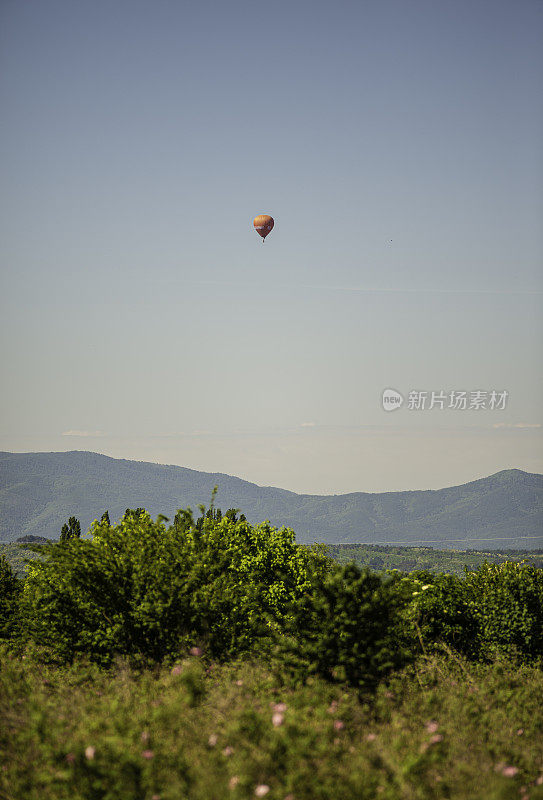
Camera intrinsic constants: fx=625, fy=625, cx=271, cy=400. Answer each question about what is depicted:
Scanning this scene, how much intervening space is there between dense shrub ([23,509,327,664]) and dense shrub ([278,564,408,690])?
0.73 metres

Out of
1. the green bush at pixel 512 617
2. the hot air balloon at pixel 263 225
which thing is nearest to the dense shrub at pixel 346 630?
the green bush at pixel 512 617

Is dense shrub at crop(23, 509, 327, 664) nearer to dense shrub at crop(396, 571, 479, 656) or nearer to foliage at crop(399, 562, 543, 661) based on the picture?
foliage at crop(399, 562, 543, 661)

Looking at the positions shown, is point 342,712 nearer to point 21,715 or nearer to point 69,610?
point 21,715

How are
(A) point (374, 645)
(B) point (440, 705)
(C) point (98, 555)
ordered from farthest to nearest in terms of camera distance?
(C) point (98, 555) → (A) point (374, 645) → (B) point (440, 705)

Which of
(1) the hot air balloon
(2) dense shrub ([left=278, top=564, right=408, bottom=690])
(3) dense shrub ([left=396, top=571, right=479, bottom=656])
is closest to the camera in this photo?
(2) dense shrub ([left=278, top=564, right=408, bottom=690])

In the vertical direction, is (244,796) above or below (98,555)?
below

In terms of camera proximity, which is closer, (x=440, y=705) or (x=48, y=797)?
(x=48, y=797)

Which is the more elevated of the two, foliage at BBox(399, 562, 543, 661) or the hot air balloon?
the hot air balloon

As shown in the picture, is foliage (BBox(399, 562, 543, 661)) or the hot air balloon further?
the hot air balloon

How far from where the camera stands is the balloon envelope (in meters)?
46.9

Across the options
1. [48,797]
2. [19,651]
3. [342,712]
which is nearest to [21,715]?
[48,797]

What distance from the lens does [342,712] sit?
7930 millimetres

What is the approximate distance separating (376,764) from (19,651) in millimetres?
11277

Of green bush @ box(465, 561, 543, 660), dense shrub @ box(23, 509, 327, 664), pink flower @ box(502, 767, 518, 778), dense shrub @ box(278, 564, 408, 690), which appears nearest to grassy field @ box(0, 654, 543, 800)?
pink flower @ box(502, 767, 518, 778)
